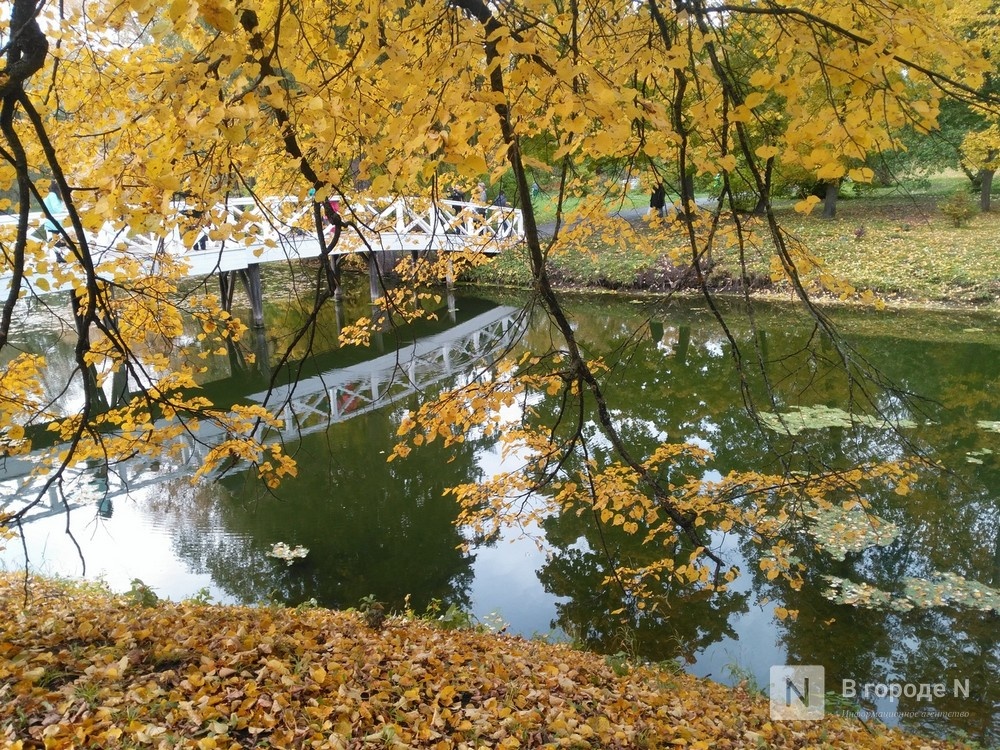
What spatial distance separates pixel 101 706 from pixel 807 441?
655 cm

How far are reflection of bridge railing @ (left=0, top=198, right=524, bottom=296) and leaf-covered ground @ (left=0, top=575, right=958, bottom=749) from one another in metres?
1.35

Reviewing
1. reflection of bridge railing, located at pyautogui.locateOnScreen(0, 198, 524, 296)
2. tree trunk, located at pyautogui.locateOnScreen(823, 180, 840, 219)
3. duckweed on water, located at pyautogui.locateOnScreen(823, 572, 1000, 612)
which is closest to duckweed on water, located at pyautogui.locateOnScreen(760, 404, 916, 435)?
duckweed on water, located at pyautogui.locateOnScreen(823, 572, 1000, 612)

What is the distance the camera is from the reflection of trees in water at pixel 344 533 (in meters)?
5.34

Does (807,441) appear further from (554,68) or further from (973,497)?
(554,68)

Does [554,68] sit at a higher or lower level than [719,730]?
higher

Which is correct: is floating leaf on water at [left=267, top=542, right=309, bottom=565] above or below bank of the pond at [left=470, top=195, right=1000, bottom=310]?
below

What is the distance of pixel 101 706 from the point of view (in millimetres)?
2049

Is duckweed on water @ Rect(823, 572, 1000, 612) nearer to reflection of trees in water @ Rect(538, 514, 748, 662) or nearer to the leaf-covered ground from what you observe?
reflection of trees in water @ Rect(538, 514, 748, 662)

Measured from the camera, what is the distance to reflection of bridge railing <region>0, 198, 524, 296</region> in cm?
171

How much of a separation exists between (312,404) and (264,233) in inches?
207

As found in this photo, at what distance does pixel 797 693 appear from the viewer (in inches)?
153

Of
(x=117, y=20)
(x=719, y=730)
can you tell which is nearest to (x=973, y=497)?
(x=719, y=730)

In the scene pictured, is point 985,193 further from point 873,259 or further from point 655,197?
point 655,197

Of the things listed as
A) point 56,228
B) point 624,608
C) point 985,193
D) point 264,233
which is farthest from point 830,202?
point 56,228
